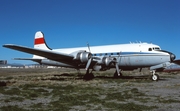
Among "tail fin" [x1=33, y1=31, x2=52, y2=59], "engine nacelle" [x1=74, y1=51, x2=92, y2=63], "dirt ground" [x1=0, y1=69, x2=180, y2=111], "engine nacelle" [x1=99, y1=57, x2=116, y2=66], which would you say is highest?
"tail fin" [x1=33, y1=31, x2=52, y2=59]

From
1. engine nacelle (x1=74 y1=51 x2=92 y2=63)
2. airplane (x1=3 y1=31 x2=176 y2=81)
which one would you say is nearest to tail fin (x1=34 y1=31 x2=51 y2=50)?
airplane (x1=3 y1=31 x2=176 y2=81)

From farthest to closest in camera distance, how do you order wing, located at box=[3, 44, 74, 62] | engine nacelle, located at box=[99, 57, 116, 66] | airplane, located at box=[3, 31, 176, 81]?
engine nacelle, located at box=[99, 57, 116, 66] < airplane, located at box=[3, 31, 176, 81] < wing, located at box=[3, 44, 74, 62]

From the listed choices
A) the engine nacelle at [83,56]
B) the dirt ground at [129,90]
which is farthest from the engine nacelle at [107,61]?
the dirt ground at [129,90]

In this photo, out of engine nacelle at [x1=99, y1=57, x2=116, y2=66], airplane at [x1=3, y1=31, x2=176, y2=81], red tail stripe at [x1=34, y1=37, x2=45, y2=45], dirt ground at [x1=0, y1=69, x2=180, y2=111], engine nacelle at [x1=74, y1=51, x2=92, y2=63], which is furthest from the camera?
red tail stripe at [x1=34, y1=37, x2=45, y2=45]

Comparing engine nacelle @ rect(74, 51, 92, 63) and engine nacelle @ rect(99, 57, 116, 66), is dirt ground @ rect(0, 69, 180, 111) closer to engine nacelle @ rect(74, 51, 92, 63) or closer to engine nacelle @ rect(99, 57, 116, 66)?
engine nacelle @ rect(99, 57, 116, 66)

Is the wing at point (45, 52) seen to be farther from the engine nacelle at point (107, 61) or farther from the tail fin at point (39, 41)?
the tail fin at point (39, 41)

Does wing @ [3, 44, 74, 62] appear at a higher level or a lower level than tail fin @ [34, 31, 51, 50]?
lower

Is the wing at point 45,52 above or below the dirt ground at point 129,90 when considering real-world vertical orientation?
above

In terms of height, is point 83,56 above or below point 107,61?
above

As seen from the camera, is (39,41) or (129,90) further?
(39,41)

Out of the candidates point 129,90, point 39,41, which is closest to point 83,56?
A: point 129,90

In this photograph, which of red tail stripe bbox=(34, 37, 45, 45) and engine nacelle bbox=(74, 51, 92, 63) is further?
red tail stripe bbox=(34, 37, 45, 45)

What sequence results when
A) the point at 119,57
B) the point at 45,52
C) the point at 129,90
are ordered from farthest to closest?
the point at 119,57 → the point at 45,52 → the point at 129,90

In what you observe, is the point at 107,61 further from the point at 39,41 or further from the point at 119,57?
→ the point at 39,41
